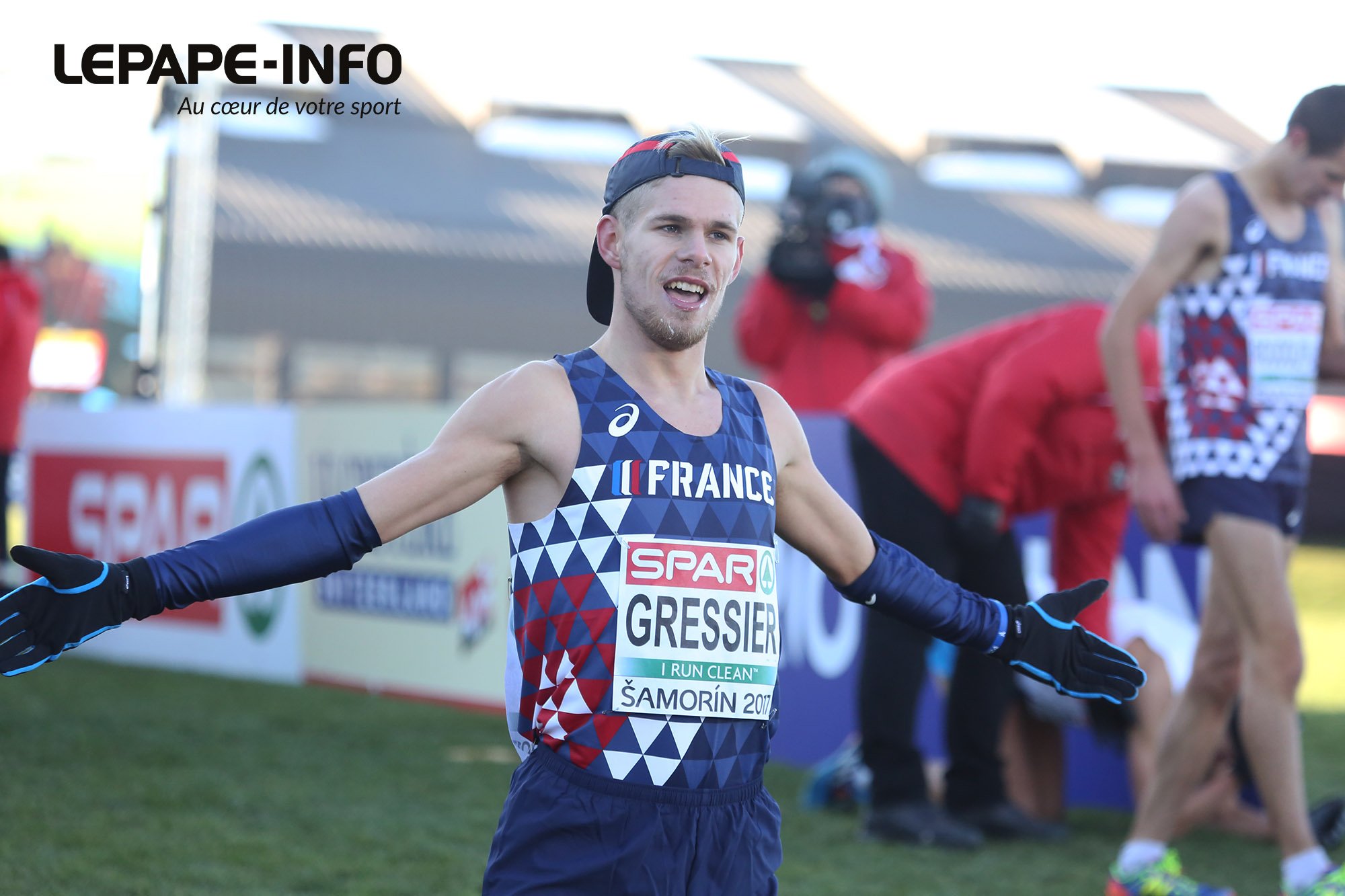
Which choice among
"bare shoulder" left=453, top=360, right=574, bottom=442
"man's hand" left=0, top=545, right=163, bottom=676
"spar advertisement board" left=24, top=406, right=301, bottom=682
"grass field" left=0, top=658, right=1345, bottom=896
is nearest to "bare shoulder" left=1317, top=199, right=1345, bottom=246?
"grass field" left=0, top=658, right=1345, bottom=896

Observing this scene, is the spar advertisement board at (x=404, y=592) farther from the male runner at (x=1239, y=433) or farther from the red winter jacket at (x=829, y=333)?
the male runner at (x=1239, y=433)

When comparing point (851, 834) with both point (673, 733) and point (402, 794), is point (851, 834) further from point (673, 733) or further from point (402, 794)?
point (673, 733)

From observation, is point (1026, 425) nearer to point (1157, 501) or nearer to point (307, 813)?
point (1157, 501)

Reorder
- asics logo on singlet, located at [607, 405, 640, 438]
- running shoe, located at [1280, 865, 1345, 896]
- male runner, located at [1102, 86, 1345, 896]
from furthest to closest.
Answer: male runner, located at [1102, 86, 1345, 896] → running shoe, located at [1280, 865, 1345, 896] → asics logo on singlet, located at [607, 405, 640, 438]

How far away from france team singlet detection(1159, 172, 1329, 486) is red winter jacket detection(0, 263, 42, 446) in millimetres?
7032

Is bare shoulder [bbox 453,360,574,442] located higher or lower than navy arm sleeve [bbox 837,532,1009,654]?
higher

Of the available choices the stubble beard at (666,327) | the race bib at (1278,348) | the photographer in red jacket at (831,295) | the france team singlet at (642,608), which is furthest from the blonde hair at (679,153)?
the photographer in red jacket at (831,295)

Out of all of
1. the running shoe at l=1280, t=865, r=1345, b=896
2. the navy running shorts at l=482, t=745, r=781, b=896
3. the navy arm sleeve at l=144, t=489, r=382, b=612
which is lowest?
the running shoe at l=1280, t=865, r=1345, b=896

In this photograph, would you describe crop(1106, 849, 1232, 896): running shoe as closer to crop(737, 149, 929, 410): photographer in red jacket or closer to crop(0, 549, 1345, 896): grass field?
crop(0, 549, 1345, 896): grass field

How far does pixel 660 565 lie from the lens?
2225 millimetres

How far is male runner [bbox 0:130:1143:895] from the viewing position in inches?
84.7

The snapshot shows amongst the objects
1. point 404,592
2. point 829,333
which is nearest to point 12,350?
point 404,592

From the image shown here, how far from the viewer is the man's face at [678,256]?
229 centimetres

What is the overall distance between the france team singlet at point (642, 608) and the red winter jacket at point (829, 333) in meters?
4.29
